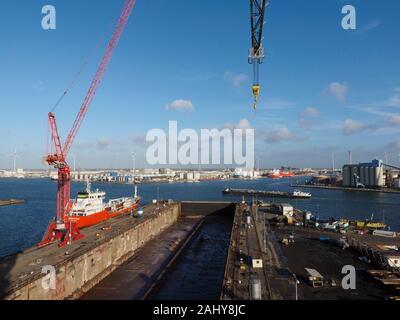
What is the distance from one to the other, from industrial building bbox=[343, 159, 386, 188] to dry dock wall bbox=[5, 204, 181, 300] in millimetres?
158269

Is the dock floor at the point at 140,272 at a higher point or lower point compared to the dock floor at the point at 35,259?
lower

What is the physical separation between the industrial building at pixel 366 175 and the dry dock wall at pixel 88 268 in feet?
519

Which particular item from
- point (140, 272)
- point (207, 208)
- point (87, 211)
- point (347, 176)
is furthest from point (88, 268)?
point (347, 176)

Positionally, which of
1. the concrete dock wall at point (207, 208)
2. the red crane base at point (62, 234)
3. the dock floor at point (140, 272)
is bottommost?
the dock floor at point (140, 272)

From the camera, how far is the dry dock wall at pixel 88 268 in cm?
2252

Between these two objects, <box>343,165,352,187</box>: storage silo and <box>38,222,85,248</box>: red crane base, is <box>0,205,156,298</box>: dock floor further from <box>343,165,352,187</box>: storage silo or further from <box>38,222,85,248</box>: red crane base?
<box>343,165,352,187</box>: storage silo

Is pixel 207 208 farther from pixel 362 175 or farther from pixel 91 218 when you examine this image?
pixel 362 175

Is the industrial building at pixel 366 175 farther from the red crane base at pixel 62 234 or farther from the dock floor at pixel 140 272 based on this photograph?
the red crane base at pixel 62 234

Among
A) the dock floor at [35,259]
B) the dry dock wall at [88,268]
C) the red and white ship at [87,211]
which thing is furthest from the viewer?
the red and white ship at [87,211]

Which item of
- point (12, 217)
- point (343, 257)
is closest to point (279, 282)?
point (343, 257)

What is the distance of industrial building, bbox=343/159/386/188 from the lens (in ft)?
576

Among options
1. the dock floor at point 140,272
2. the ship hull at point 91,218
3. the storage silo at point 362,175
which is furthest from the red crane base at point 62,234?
the storage silo at point 362,175

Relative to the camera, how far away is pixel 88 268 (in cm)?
3053

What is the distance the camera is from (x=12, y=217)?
76.7 meters
